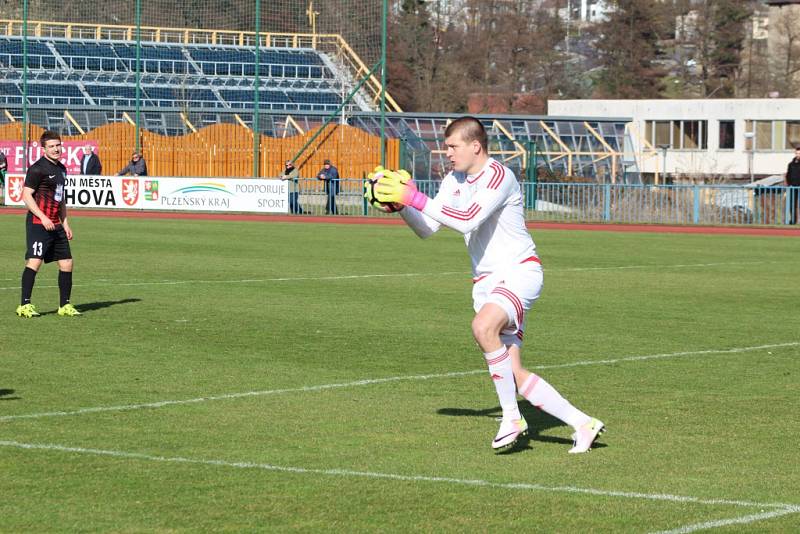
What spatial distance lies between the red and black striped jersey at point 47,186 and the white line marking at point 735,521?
32.9 ft

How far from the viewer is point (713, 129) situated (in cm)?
8056

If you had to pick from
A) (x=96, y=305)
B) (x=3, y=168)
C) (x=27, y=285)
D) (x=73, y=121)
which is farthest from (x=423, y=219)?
(x=73, y=121)

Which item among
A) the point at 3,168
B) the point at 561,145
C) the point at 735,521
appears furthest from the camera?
→ the point at 561,145

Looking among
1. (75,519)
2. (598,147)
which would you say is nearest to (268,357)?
(75,519)

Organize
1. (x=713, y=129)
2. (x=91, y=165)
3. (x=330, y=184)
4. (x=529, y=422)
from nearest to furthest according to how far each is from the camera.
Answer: (x=529, y=422) → (x=91, y=165) → (x=330, y=184) → (x=713, y=129)

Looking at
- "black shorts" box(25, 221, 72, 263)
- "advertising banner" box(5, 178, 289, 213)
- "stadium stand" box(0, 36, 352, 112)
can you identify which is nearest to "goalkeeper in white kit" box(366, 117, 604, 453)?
"black shorts" box(25, 221, 72, 263)

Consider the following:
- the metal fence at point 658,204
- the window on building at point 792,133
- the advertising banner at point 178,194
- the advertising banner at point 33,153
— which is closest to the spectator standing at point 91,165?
the advertising banner at point 178,194

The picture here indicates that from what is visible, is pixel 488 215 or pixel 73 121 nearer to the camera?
pixel 488 215

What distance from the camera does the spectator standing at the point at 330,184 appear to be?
41.1m

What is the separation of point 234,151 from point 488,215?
132ft

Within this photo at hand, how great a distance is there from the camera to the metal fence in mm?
37425

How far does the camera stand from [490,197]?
7.99m

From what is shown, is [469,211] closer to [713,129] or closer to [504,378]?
[504,378]

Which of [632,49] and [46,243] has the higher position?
[632,49]
